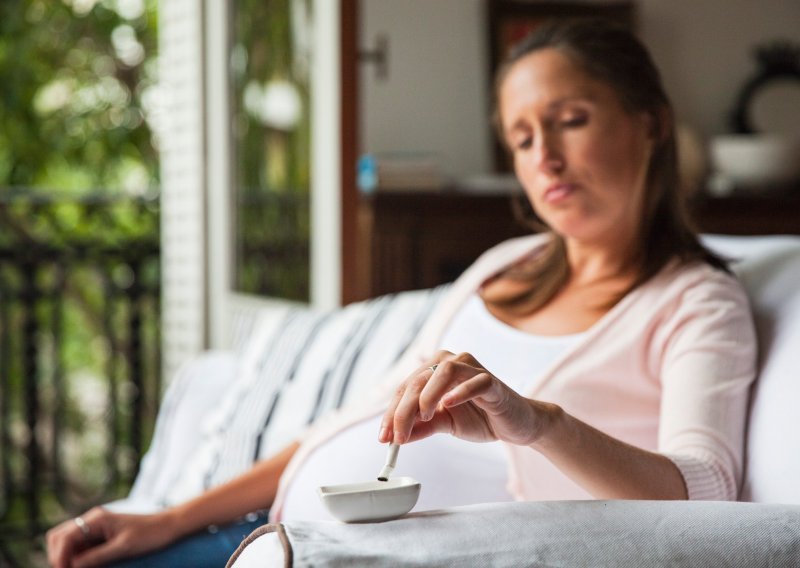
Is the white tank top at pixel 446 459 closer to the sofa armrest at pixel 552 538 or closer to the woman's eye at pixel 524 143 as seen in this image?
the woman's eye at pixel 524 143

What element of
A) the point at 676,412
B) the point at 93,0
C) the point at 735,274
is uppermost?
the point at 93,0

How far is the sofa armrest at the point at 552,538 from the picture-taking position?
0.79 metres

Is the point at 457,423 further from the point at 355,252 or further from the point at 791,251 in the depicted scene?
the point at 355,252

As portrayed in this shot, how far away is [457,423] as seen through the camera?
3.18 ft

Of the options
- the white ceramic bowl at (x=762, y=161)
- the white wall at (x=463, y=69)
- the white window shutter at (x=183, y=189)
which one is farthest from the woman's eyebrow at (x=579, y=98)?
the white ceramic bowl at (x=762, y=161)

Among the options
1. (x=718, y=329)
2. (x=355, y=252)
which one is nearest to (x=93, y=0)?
(x=355, y=252)

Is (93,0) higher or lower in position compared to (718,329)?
higher

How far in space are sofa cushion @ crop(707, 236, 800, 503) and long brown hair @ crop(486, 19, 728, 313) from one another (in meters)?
0.07

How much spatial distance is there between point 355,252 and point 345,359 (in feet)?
1.92

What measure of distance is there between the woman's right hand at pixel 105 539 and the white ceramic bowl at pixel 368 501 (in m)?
0.61

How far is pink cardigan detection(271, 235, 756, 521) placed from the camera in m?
1.13

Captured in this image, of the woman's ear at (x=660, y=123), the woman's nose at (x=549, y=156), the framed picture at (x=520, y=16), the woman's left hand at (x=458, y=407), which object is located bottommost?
the woman's left hand at (x=458, y=407)

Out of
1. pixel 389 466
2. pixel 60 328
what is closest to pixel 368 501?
pixel 389 466

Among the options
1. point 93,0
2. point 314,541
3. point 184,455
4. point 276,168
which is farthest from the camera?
point 93,0
